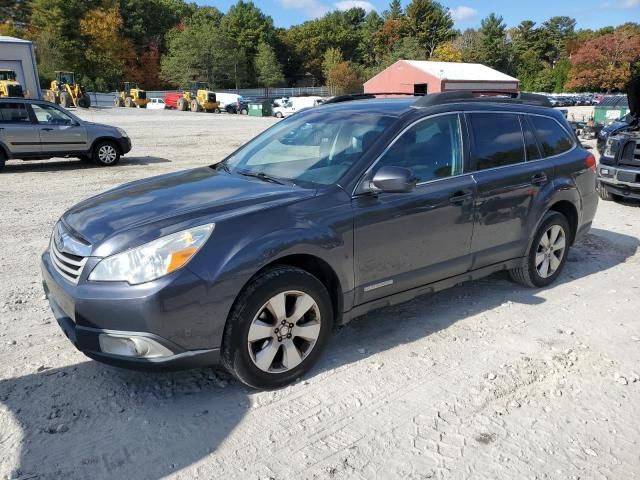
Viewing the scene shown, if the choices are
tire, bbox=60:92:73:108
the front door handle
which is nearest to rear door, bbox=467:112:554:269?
the front door handle

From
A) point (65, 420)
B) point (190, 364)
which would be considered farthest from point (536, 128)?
point (65, 420)

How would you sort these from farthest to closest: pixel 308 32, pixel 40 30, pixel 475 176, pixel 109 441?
pixel 308 32
pixel 40 30
pixel 475 176
pixel 109 441

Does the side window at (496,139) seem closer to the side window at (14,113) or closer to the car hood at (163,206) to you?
the car hood at (163,206)

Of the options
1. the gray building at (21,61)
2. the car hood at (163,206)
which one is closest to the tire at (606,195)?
the car hood at (163,206)

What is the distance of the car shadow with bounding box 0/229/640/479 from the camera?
2748 mm

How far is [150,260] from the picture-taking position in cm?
296

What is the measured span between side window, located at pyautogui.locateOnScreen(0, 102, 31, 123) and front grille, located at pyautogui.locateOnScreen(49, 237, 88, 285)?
416 inches

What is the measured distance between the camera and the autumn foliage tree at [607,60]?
186ft

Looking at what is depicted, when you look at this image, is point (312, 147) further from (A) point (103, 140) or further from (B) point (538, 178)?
(A) point (103, 140)

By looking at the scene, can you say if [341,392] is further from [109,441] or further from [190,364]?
[109,441]

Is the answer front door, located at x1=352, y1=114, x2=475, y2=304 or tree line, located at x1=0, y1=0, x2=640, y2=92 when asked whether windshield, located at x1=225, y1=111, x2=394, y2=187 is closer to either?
front door, located at x1=352, y1=114, x2=475, y2=304

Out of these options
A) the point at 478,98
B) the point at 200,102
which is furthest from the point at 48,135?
the point at 200,102

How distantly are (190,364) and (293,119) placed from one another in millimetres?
2525

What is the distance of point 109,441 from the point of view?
290cm
